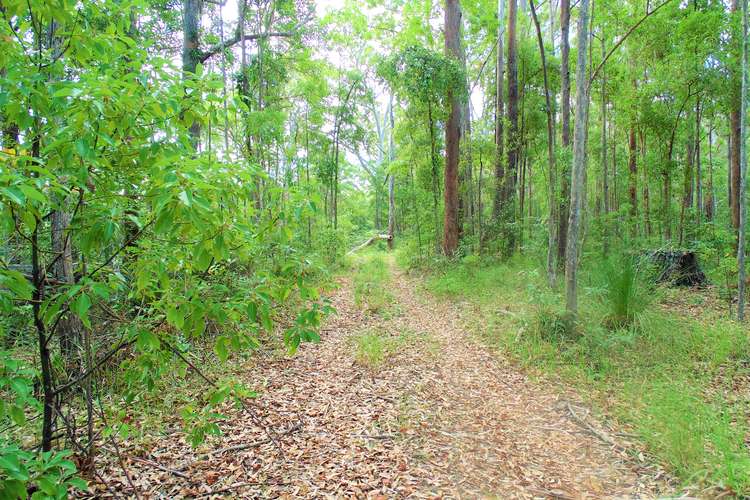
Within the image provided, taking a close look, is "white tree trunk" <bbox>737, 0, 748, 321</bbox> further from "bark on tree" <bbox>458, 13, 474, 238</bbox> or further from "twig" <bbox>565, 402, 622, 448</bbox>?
"bark on tree" <bbox>458, 13, 474, 238</bbox>

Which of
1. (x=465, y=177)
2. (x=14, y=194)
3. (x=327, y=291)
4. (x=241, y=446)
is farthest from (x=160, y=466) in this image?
(x=465, y=177)

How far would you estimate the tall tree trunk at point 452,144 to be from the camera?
30.3ft

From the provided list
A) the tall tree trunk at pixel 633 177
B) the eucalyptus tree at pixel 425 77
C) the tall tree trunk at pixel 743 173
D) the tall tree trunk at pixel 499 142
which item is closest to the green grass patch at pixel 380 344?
the tall tree trunk at pixel 743 173

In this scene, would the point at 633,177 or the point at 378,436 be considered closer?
the point at 378,436

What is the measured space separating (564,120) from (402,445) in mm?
6509

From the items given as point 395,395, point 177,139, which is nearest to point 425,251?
point 395,395

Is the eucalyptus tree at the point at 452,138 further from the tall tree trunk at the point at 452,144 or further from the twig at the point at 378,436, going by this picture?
the twig at the point at 378,436

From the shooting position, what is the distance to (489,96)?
12.4 meters

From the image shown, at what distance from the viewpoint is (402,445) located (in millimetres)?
2742

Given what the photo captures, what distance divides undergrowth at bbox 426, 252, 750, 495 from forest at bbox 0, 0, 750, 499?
3 centimetres

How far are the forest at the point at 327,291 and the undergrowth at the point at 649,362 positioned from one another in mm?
27

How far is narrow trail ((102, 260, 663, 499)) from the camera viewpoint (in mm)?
2320

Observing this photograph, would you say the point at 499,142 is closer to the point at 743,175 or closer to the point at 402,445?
the point at 743,175

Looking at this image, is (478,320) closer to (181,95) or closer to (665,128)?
(181,95)
